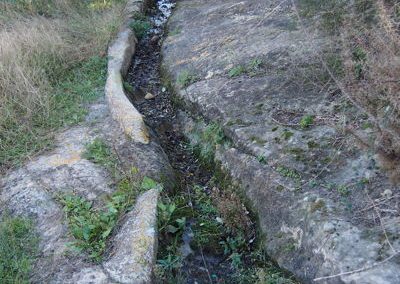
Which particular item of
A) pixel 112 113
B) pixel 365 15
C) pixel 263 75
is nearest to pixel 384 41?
pixel 365 15

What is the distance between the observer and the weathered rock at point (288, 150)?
11.8ft

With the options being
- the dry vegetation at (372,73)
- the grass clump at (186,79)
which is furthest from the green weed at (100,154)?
the dry vegetation at (372,73)

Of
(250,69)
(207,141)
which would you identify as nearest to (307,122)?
(207,141)

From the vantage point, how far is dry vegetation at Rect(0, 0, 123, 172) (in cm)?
581

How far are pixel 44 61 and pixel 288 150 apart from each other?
12.9 feet

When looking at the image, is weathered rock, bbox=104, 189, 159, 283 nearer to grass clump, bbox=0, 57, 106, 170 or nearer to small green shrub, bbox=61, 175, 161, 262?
small green shrub, bbox=61, 175, 161, 262

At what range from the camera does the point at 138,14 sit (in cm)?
884

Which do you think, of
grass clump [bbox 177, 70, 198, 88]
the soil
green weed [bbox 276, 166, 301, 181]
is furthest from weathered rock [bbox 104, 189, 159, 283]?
grass clump [bbox 177, 70, 198, 88]

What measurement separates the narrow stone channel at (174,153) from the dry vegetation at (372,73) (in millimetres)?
1254

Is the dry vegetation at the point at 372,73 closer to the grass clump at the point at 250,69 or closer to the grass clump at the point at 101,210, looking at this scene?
the grass clump at the point at 250,69

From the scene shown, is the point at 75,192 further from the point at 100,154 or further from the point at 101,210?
the point at 100,154

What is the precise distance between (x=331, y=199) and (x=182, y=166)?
206 cm

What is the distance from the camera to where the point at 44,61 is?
22.7 ft

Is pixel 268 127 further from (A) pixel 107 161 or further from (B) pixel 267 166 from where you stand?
(A) pixel 107 161
